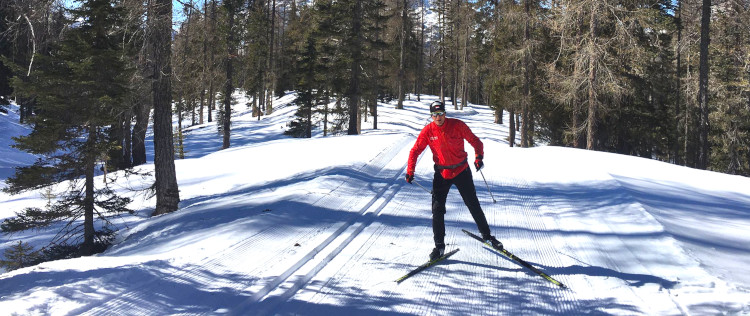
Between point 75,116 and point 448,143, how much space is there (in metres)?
8.88

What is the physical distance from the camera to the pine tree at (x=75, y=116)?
10.2 metres

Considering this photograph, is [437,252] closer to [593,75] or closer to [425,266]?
[425,266]

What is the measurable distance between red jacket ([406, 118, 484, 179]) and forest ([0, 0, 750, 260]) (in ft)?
16.2

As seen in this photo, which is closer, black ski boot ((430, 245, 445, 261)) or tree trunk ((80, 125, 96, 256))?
black ski boot ((430, 245, 445, 261))

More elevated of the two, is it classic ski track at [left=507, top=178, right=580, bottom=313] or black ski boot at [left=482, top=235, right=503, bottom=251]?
black ski boot at [left=482, top=235, right=503, bottom=251]

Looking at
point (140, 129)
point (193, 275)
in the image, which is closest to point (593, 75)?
point (140, 129)

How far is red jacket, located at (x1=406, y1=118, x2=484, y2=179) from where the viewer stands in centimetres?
590

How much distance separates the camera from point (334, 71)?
31328 millimetres

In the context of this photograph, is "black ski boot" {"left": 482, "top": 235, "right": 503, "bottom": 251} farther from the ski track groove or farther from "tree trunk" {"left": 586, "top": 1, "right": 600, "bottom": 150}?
"tree trunk" {"left": 586, "top": 1, "right": 600, "bottom": 150}

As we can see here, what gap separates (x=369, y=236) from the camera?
6859 mm

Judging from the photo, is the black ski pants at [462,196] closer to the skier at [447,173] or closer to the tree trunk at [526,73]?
the skier at [447,173]

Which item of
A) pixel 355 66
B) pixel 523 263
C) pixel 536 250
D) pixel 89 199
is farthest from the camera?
pixel 355 66

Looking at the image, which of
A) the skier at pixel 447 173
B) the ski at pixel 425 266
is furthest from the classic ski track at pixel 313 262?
the skier at pixel 447 173

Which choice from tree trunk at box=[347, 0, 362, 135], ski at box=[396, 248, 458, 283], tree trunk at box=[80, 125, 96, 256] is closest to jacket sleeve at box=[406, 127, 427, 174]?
ski at box=[396, 248, 458, 283]
